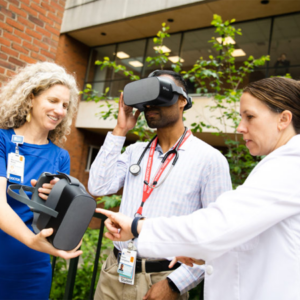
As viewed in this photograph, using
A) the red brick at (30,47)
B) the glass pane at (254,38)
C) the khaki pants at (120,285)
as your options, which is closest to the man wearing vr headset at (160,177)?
the khaki pants at (120,285)

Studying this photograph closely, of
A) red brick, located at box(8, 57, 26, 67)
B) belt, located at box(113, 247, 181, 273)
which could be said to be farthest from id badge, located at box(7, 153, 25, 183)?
red brick, located at box(8, 57, 26, 67)

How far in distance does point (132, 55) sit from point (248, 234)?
35.8 feet

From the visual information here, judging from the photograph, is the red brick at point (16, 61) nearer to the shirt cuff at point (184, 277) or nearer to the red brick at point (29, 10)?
the red brick at point (29, 10)

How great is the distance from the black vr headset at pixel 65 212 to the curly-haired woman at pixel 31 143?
1.47 ft

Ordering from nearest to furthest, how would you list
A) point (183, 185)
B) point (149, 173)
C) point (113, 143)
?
point (183, 185) < point (149, 173) < point (113, 143)

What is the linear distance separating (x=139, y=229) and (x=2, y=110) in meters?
1.21

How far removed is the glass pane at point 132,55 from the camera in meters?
10.8

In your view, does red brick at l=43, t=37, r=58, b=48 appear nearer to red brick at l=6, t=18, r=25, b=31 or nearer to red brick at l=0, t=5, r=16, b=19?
red brick at l=6, t=18, r=25, b=31

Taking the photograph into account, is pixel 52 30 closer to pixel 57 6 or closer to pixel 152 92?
pixel 57 6

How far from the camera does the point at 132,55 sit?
436 inches

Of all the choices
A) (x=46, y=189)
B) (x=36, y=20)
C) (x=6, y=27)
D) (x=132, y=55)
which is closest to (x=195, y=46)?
(x=132, y=55)

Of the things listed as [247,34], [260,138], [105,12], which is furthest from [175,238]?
[105,12]

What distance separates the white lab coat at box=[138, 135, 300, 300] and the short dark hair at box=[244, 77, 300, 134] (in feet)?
0.59

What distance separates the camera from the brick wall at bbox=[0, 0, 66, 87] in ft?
9.78
